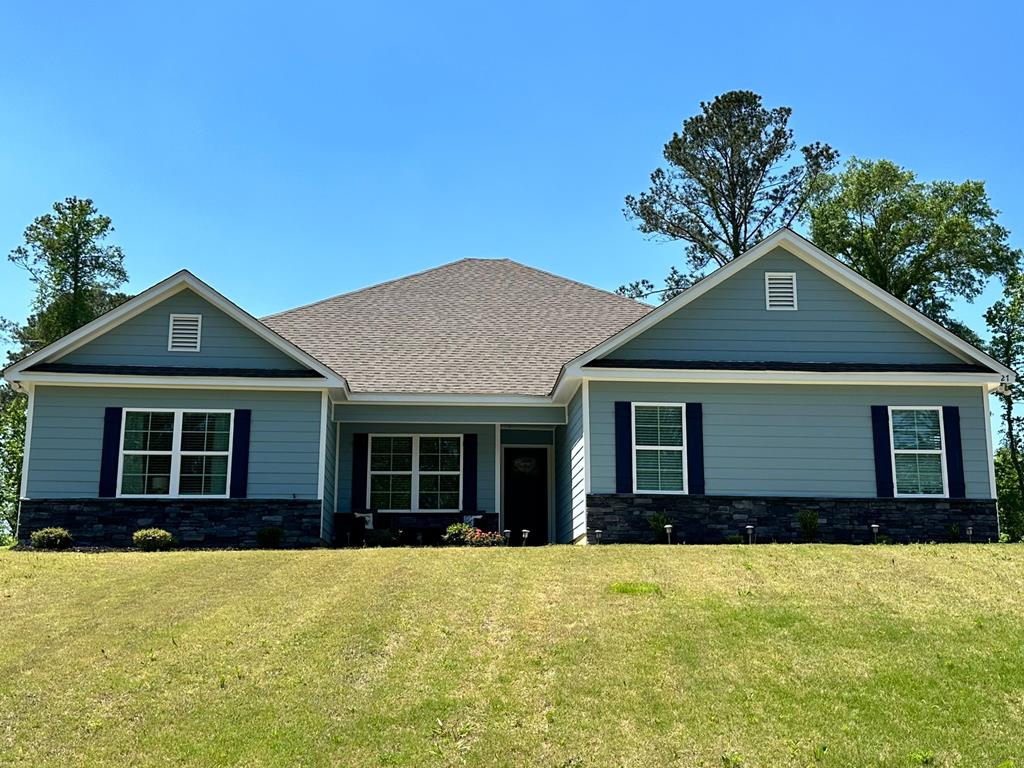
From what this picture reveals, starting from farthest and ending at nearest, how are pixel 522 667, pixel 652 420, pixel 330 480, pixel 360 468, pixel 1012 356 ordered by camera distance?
pixel 1012 356 < pixel 360 468 < pixel 330 480 < pixel 652 420 < pixel 522 667

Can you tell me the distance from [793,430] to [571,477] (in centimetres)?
408

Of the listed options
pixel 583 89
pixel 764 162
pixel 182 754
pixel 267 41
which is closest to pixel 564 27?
pixel 583 89

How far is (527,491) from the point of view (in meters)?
21.2

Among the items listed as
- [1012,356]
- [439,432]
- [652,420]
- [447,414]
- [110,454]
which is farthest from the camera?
[1012,356]

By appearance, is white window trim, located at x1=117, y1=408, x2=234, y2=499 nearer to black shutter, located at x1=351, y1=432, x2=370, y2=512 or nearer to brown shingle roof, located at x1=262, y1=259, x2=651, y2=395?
brown shingle roof, located at x1=262, y1=259, x2=651, y2=395

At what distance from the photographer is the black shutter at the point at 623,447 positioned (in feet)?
55.4

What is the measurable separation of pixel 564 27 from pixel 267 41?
4.73m

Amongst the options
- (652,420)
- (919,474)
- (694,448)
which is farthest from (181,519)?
(919,474)

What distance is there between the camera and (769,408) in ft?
57.6

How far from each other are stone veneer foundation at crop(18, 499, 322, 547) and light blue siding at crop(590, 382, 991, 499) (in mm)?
5359

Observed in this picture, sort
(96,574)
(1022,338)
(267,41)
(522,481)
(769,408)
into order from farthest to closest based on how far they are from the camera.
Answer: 1. (1022,338)
2. (522,481)
3. (769,408)
4. (267,41)
5. (96,574)

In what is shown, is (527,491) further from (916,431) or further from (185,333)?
(916,431)

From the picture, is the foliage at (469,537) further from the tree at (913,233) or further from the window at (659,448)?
the tree at (913,233)

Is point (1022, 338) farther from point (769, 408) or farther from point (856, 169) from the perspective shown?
point (769, 408)
